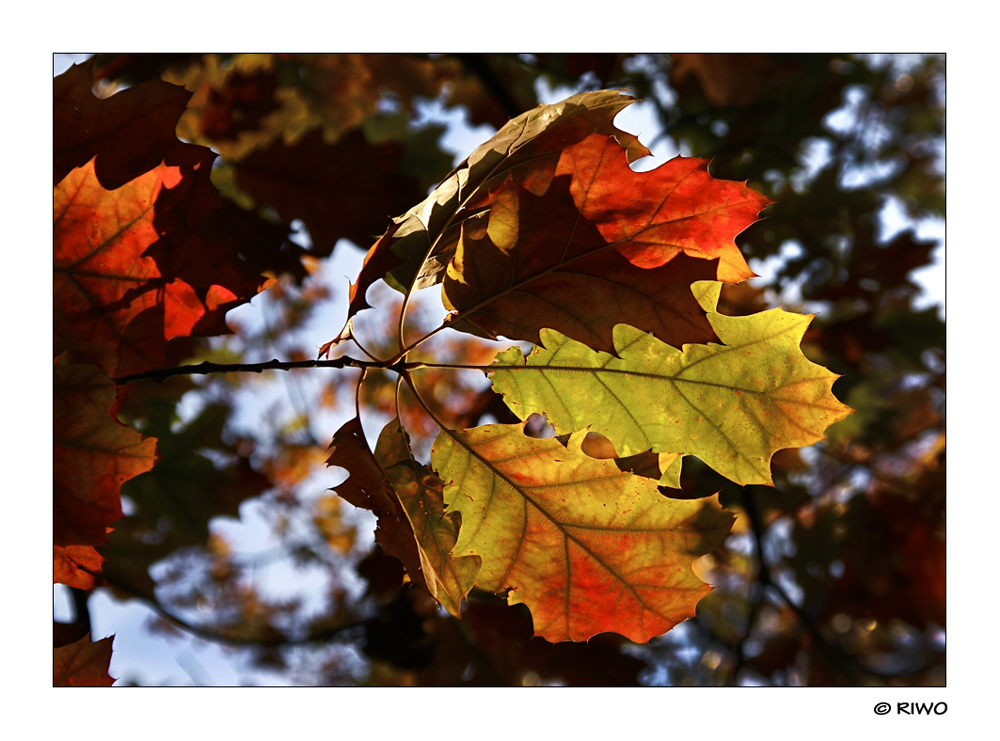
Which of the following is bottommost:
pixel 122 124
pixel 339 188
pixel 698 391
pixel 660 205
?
pixel 698 391

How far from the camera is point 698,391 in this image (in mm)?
492

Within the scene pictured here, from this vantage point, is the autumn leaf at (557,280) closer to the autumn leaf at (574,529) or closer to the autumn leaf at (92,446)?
the autumn leaf at (574,529)

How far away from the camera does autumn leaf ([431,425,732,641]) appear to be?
504 millimetres

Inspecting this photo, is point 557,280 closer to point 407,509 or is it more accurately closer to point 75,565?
point 407,509

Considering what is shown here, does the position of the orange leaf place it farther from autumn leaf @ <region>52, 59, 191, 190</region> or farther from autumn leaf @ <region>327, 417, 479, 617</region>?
autumn leaf @ <region>52, 59, 191, 190</region>

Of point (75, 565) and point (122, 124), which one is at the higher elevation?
point (122, 124)

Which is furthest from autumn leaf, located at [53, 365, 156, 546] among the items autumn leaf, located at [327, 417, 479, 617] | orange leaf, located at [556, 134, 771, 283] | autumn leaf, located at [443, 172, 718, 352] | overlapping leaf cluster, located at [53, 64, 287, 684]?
orange leaf, located at [556, 134, 771, 283]

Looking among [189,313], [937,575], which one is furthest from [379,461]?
[937,575]

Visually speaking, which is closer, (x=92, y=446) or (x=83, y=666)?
(x=92, y=446)

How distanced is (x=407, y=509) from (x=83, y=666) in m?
0.42

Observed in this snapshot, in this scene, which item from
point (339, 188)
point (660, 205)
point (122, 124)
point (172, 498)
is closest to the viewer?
point (660, 205)

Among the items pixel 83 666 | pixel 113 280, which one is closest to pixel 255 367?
pixel 113 280

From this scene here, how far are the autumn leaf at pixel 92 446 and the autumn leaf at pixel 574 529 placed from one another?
260mm

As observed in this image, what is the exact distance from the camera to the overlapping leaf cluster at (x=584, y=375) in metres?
0.44
